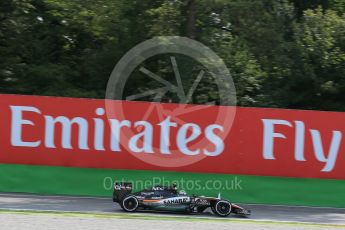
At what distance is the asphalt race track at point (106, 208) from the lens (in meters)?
11.7

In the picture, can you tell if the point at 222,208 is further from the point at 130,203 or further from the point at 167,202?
the point at 130,203

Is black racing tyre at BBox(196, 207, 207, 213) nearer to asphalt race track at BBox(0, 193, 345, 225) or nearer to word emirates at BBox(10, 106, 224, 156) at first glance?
asphalt race track at BBox(0, 193, 345, 225)

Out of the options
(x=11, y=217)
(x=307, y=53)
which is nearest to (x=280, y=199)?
(x=11, y=217)

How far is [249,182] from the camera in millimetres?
13711

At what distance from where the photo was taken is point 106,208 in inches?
474

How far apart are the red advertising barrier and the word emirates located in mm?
23

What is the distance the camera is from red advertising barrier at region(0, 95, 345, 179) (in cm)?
1375

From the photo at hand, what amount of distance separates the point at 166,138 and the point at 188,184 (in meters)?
1.21

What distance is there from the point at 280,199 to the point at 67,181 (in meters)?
5.03

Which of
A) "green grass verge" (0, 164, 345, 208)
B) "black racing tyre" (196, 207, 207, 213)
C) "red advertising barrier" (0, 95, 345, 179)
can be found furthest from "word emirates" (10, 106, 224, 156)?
"black racing tyre" (196, 207, 207, 213)

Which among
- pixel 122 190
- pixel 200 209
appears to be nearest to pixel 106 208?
pixel 122 190

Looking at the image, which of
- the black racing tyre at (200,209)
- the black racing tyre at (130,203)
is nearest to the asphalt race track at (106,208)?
the black racing tyre at (200,209)

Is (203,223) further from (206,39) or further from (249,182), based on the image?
(206,39)

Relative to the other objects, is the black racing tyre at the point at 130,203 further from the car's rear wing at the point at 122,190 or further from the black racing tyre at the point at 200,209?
the black racing tyre at the point at 200,209
